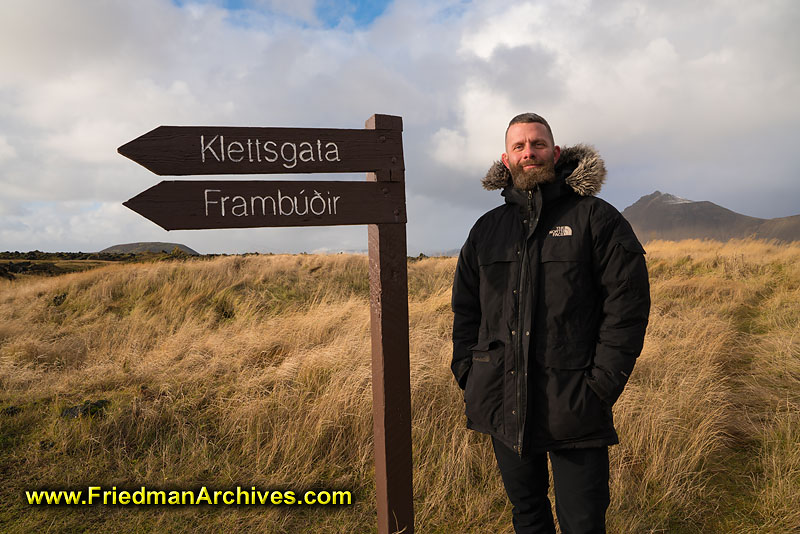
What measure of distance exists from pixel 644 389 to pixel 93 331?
778 centimetres

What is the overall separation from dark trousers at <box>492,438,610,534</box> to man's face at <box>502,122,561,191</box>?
125 cm

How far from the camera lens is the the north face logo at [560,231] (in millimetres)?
2074

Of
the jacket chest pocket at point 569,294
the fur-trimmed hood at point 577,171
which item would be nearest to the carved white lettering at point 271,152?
the fur-trimmed hood at point 577,171

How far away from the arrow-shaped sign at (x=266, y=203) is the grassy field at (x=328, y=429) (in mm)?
1955

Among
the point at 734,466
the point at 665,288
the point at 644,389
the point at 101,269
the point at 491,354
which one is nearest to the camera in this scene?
the point at 491,354

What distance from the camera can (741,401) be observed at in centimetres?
454

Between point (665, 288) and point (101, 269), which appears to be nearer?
point (665, 288)

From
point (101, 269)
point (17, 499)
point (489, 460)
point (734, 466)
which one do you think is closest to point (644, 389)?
point (734, 466)

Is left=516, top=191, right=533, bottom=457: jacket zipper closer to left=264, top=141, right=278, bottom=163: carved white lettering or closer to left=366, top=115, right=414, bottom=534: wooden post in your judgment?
left=366, top=115, right=414, bottom=534: wooden post

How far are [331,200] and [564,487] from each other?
6.07 feet

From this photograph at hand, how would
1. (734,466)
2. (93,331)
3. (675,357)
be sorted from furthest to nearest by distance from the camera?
(93,331), (675,357), (734,466)

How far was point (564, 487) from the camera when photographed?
6.88 feet

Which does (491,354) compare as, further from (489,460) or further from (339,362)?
(339,362)

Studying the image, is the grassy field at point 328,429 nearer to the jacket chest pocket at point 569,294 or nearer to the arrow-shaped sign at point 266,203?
the jacket chest pocket at point 569,294
